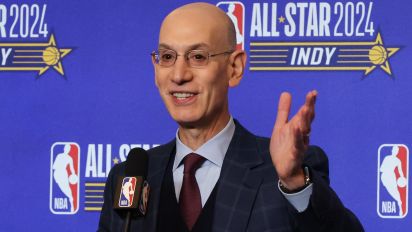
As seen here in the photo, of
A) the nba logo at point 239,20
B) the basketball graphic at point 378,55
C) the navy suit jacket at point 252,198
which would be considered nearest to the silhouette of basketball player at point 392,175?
the basketball graphic at point 378,55

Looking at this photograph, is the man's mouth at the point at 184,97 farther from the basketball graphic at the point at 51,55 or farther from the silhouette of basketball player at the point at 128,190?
the basketball graphic at the point at 51,55

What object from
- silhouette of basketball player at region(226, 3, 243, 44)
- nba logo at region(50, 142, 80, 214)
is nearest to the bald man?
silhouette of basketball player at region(226, 3, 243, 44)

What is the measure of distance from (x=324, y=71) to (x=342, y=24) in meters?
0.16

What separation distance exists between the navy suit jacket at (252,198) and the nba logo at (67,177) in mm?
924

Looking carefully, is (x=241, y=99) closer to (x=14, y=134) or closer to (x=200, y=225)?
(x=14, y=134)

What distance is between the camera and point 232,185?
1.69m

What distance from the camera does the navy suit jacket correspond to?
1.44 m

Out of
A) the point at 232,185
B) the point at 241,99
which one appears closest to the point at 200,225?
the point at 232,185

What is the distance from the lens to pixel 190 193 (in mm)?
1726

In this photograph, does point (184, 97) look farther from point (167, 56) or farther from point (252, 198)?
point (252, 198)

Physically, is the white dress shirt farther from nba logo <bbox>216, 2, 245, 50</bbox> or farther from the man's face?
nba logo <bbox>216, 2, 245, 50</bbox>

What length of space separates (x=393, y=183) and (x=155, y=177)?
1003 mm

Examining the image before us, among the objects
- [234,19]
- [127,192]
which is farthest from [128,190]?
[234,19]

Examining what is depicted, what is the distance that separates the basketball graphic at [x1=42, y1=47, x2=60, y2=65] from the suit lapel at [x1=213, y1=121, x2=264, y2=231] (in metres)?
1.16
